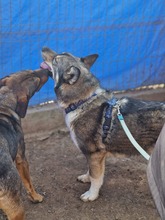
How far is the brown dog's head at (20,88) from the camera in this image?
3893 millimetres

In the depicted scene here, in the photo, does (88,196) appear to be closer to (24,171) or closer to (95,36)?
(24,171)

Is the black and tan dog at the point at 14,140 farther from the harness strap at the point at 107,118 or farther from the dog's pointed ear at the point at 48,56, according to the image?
the harness strap at the point at 107,118

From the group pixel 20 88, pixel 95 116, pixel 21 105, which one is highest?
pixel 20 88

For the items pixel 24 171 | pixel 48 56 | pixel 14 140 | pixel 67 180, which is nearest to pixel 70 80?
pixel 48 56

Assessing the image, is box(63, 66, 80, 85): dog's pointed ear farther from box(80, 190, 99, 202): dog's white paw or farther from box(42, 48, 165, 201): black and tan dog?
box(80, 190, 99, 202): dog's white paw

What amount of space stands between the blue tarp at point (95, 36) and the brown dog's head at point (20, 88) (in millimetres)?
1087

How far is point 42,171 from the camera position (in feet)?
15.6

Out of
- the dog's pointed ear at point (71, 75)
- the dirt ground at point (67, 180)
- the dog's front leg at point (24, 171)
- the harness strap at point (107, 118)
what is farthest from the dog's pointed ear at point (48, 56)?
the dirt ground at point (67, 180)

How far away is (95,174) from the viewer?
13.6 feet

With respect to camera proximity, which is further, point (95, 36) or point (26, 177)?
point (95, 36)

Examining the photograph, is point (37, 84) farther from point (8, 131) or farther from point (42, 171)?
point (42, 171)

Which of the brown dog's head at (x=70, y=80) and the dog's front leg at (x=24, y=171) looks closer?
the dog's front leg at (x=24, y=171)

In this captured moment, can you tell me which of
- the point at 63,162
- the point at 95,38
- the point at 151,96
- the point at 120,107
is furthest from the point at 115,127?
the point at 151,96

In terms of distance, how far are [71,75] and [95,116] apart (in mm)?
501
